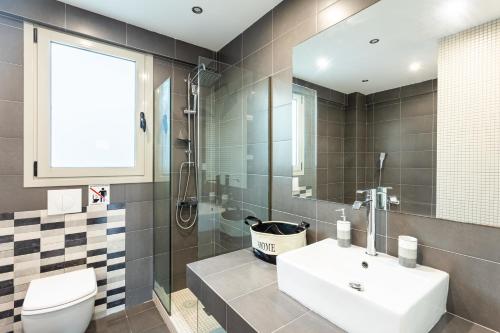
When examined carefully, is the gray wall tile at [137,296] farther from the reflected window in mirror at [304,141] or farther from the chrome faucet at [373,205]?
the chrome faucet at [373,205]

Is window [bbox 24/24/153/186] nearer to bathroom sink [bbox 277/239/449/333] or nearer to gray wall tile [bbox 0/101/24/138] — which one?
gray wall tile [bbox 0/101/24/138]

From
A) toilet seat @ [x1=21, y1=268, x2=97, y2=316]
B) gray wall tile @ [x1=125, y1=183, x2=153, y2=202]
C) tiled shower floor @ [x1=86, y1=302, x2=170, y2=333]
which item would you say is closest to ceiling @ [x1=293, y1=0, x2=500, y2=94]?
gray wall tile @ [x1=125, y1=183, x2=153, y2=202]

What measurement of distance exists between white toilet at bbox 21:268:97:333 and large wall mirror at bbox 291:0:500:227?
1658 millimetres

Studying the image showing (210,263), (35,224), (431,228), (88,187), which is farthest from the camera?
(88,187)

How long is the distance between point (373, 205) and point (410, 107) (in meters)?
0.49

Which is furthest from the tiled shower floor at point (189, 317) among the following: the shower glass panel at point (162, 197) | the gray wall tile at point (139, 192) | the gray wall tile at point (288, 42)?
the gray wall tile at point (288, 42)

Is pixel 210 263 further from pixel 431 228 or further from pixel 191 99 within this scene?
pixel 191 99

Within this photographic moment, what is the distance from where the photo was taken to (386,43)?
1.17 meters

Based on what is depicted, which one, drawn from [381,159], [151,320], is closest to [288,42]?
[381,159]

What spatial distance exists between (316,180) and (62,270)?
2.09 m

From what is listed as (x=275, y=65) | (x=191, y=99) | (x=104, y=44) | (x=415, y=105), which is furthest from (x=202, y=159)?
(x=415, y=105)

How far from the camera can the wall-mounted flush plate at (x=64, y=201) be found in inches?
70.4

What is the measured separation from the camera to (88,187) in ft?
6.35

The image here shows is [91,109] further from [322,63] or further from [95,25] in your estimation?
[322,63]
